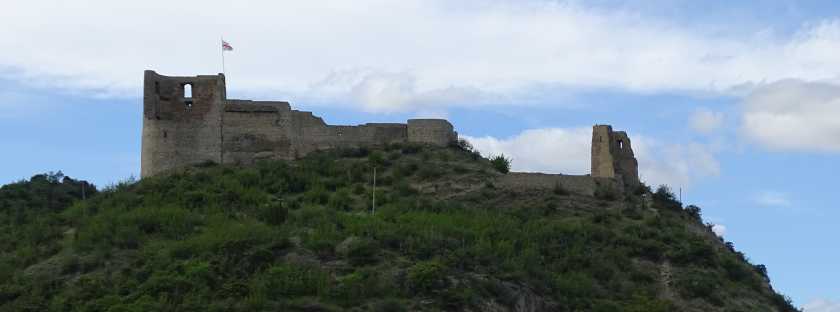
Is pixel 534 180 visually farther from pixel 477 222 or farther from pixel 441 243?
pixel 441 243

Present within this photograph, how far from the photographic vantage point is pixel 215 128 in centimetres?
6994

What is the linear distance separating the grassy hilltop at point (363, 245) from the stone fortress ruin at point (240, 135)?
69cm

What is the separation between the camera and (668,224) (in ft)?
220

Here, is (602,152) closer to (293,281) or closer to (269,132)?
(269,132)

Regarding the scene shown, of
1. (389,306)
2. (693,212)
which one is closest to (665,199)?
(693,212)

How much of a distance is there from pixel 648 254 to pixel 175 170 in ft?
59.3

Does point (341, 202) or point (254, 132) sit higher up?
point (254, 132)

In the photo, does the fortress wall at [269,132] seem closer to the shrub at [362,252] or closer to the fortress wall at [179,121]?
the fortress wall at [179,121]

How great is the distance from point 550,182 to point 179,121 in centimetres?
1417

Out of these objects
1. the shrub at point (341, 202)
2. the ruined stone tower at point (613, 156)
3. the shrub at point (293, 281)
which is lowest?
the shrub at point (293, 281)

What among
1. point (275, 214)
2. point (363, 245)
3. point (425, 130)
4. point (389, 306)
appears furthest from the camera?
point (425, 130)

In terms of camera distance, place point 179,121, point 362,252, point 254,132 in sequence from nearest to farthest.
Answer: point 362,252
point 179,121
point 254,132

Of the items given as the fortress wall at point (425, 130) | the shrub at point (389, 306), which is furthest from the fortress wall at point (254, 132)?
the shrub at point (389, 306)

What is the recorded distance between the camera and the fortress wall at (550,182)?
68312 mm
